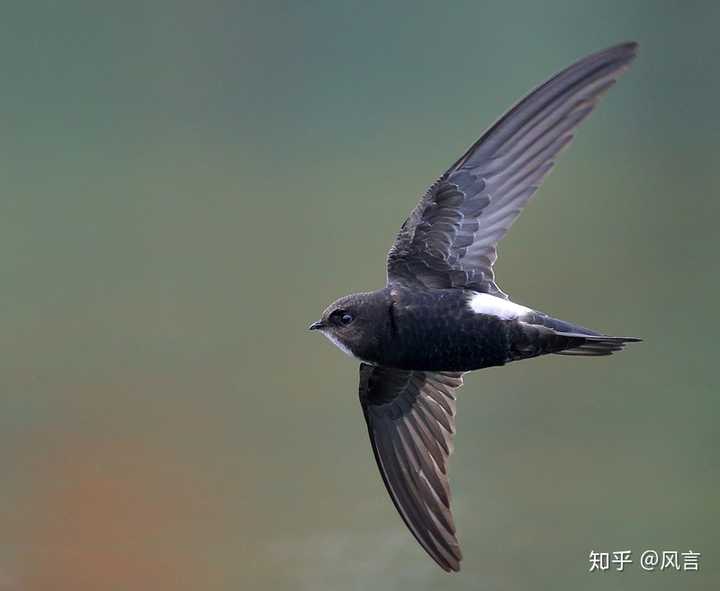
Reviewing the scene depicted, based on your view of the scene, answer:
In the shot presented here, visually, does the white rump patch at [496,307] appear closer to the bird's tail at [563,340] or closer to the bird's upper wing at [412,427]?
the bird's tail at [563,340]

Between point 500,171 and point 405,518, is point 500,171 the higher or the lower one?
the higher one

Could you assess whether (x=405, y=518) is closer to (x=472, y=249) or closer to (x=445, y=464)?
(x=445, y=464)

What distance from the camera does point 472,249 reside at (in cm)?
120

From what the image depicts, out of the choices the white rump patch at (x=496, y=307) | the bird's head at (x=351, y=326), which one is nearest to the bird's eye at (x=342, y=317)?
the bird's head at (x=351, y=326)

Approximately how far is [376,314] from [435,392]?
0.26 meters

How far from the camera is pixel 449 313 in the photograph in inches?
44.8

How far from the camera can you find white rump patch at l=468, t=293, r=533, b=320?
1.13m

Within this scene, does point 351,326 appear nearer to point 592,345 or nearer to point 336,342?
point 336,342

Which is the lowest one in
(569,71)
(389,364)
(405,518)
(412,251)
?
(405,518)

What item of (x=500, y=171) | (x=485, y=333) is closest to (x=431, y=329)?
(x=485, y=333)

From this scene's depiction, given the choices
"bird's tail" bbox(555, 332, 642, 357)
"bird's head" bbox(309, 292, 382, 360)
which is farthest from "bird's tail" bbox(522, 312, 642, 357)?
"bird's head" bbox(309, 292, 382, 360)

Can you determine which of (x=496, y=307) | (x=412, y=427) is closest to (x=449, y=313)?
(x=496, y=307)

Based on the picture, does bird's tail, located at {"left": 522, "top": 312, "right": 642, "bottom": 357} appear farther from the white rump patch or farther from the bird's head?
the bird's head

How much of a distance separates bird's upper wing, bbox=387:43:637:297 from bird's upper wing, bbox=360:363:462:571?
17 centimetres
